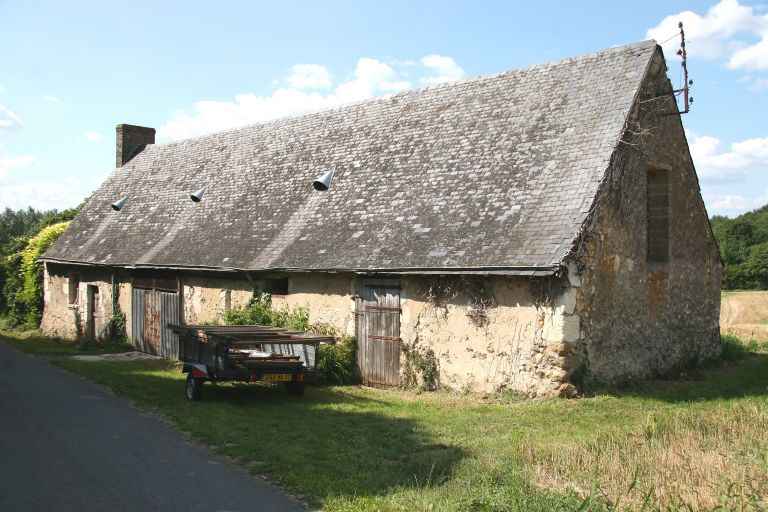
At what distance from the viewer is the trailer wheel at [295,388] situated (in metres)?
12.7

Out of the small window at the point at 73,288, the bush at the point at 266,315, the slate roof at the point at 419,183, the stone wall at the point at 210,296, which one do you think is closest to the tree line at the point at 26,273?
the small window at the point at 73,288

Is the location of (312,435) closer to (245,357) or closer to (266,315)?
(245,357)

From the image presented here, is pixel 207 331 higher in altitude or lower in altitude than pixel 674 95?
lower

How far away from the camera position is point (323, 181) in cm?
1739

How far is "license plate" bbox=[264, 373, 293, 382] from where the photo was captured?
11938 millimetres

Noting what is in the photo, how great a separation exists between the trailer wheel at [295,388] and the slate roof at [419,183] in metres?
2.68

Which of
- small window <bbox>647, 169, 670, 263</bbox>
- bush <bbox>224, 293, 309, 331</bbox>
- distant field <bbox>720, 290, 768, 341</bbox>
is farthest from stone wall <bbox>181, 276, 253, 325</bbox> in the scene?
distant field <bbox>720, 290, 768, 341</bbox>

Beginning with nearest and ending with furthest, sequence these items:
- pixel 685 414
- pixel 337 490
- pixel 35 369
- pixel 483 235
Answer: pixel 337 490
pixel 685 414
pixel 483 235
pixel 35 369

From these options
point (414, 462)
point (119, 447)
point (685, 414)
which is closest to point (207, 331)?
point (119, 447)

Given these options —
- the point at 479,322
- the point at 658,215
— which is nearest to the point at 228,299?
the point at 479,322

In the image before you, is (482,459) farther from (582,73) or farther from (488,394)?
(582,73)

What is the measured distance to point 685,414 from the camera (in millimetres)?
9984

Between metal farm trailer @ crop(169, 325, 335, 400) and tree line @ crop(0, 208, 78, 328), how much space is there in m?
17.2

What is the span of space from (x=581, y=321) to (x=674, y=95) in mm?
5648
